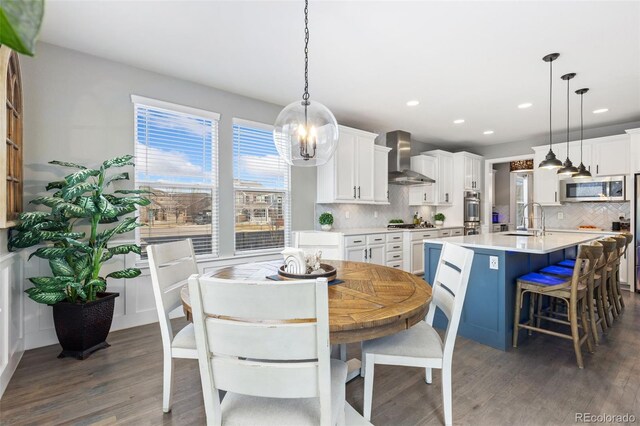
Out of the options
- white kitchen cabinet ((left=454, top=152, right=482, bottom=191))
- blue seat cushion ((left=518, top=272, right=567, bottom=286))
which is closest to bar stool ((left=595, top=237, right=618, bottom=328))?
blue seat cushion ((left=518, top=272, right=567, bottom=286))

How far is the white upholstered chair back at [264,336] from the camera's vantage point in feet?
3.28

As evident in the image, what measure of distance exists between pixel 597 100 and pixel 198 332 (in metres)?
5.40

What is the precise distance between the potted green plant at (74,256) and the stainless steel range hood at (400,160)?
4090mm

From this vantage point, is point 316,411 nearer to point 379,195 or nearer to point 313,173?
point 313,173

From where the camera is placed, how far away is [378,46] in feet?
9.40

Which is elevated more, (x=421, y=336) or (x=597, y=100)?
(x=597, y=100)

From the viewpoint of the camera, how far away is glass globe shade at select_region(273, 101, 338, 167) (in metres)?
2.01

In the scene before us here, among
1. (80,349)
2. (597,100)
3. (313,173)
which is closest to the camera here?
(80,349)

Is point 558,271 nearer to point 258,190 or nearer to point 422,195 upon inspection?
point 422,195

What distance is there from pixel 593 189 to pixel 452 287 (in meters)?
5.17

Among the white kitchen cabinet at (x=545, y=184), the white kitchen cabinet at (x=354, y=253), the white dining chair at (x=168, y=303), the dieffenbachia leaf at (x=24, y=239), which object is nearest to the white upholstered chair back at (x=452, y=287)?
the white dining chair at (x=168, y=303)

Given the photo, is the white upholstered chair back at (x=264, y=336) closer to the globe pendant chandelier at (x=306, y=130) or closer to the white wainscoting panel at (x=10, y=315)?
the globe pendant chandelier at (x=306, y=130)

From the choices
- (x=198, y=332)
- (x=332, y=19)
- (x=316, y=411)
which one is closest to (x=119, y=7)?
(x=332, y=19)

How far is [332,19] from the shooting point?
2469mm
